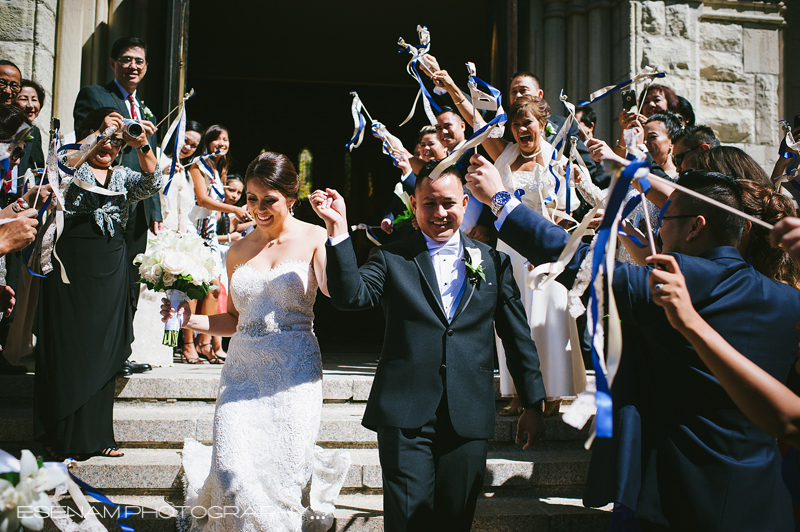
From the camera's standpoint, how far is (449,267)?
9.69 ft

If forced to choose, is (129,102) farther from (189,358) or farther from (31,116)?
(189,358)

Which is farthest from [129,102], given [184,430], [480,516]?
[480,516]

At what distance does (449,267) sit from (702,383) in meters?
1.21

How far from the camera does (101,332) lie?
406 cm

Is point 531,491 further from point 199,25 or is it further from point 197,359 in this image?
point 199,25

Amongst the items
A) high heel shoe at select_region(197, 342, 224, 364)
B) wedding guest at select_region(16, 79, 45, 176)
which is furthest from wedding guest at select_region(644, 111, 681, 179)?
wedding guest at select_region(16, 79, 45, 176)

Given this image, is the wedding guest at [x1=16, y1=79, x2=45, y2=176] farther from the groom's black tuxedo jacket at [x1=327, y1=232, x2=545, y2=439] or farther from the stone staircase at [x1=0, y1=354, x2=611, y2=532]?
the groom's black tuxedo jacket at [x1=327, y1=232, x2=545, y2=439]

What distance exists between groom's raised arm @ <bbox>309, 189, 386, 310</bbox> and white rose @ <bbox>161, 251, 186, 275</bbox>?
1.16 meters

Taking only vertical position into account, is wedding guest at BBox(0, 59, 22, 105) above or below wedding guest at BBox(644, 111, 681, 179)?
above

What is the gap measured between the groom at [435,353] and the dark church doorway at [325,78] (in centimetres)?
687

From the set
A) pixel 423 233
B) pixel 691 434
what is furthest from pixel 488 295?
pixel 691 434

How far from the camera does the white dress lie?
421 centimetres

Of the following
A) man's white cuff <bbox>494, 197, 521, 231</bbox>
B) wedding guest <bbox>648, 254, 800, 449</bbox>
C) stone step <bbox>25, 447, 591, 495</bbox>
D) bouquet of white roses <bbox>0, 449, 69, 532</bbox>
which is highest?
man's white cuff <bbox>494, 197, 521, 231</bbox>

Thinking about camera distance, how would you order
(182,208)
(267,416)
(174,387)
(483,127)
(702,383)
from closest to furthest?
(702,383) < (483,127) < (267,416) < (174,387) < (182,208)
